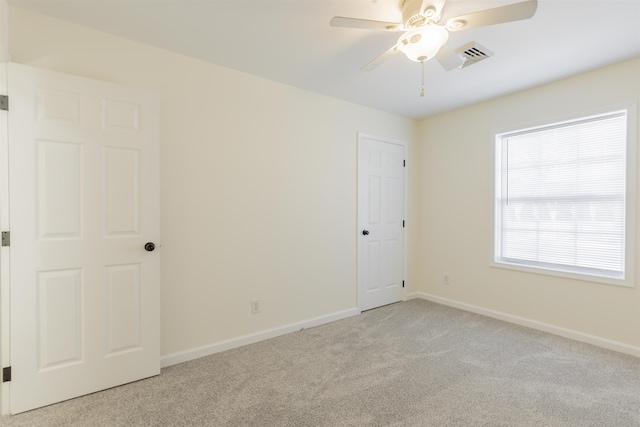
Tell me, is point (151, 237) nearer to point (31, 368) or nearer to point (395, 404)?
point (31, 368)

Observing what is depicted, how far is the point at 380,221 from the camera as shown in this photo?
12.5ft

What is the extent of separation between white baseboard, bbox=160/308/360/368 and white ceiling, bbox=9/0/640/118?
2415mm

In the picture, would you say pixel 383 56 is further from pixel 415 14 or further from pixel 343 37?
pixel 343 37

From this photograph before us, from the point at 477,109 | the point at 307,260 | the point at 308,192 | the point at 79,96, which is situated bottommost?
the point at 307,260

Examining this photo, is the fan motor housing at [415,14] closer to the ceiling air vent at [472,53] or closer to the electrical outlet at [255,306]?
the ceiling air vent at [472,53]

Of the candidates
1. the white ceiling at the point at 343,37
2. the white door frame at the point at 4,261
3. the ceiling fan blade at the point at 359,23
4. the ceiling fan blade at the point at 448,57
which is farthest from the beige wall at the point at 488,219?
the white door frame at the point at 4,261

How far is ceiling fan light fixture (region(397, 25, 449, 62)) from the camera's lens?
1.61m

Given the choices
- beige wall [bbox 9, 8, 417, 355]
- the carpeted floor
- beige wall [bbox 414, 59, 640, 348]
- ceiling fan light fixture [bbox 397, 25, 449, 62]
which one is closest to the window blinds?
beige wall [bbox 414, 59, 640, 348]

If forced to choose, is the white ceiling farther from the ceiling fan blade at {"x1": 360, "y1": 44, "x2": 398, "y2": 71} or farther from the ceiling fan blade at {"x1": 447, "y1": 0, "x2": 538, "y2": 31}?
the ceiling fan blade at {"x1": 447, "y1": 0, "x2": 538, "y2": 31}

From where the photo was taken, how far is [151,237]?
86.7 inches

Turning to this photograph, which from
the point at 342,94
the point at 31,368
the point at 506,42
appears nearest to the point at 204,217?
the point at 31,368

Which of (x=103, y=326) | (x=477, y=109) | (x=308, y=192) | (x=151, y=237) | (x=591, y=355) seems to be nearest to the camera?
(x=103, y=326)

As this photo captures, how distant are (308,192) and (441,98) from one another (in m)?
1.83

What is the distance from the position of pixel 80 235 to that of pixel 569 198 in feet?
13.6
